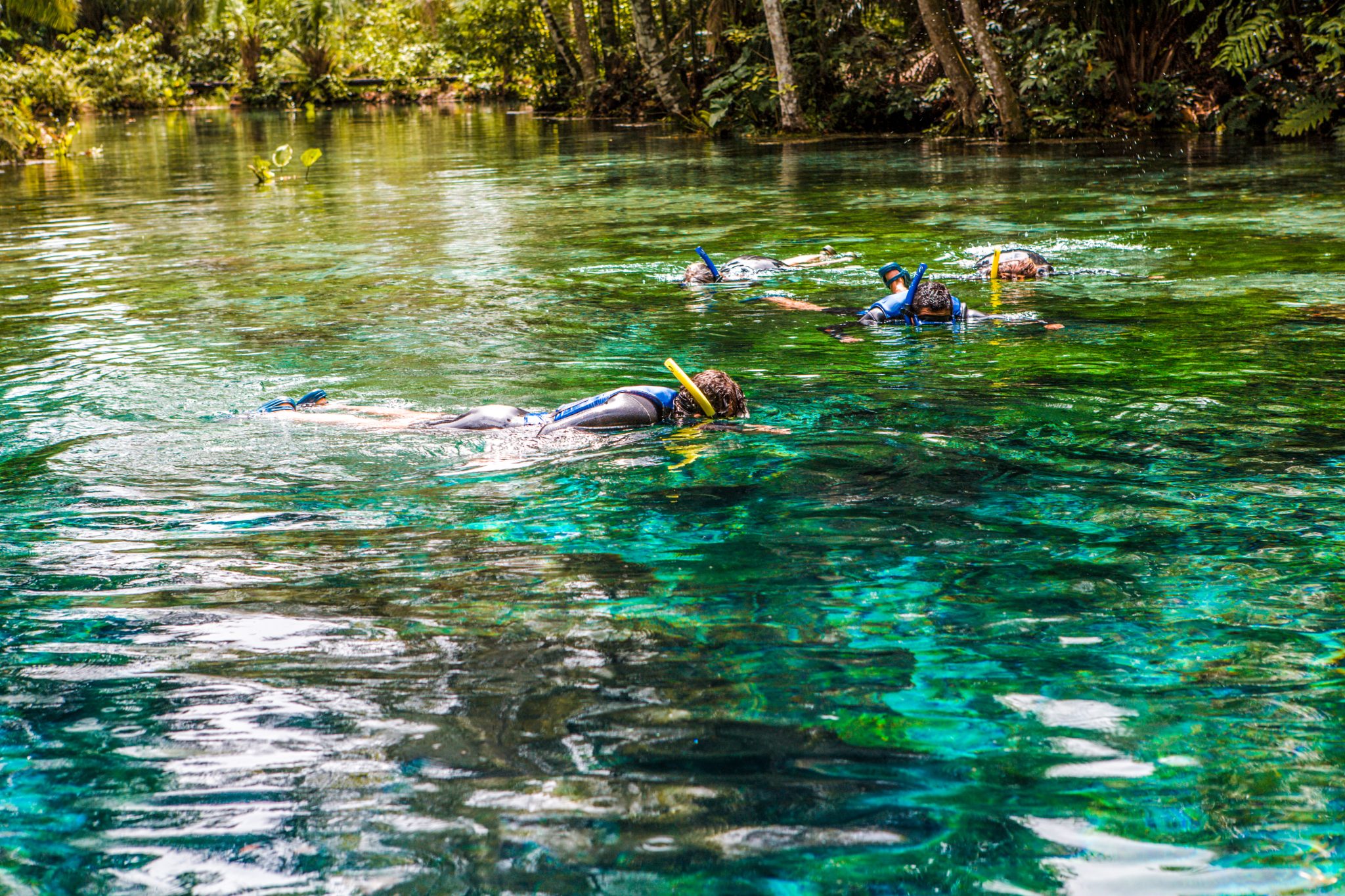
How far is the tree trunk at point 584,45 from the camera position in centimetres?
3400

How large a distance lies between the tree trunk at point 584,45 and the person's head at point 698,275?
79.5 feet

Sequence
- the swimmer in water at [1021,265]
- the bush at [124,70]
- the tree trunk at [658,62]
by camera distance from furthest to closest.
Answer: the bush at [124,70] → the tree trunk at [658,62] → the swimmer in water at [1021,265]

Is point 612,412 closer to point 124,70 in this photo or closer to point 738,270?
point 738,270

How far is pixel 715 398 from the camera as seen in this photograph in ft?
22.6

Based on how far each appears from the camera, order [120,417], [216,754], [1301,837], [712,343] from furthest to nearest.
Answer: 1. [712,343]
2. [120,417]
3. [216,754]
4. [1301,837]

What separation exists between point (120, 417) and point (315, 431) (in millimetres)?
1626

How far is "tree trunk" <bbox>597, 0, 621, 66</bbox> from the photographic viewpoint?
3572cm

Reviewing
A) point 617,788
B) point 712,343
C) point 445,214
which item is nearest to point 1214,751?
point 617,788

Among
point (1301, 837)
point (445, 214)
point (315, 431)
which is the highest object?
point (445, 214)

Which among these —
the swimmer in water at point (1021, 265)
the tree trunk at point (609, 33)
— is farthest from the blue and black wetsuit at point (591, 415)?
the tree trunk at point (609, 33)

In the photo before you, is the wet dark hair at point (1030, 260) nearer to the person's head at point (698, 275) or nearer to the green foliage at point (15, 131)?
the person's head at point (698, 275)

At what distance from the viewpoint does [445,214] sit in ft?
58.7

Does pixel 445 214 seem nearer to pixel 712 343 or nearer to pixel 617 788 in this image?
pixel 712 343

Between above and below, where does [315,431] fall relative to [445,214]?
below
